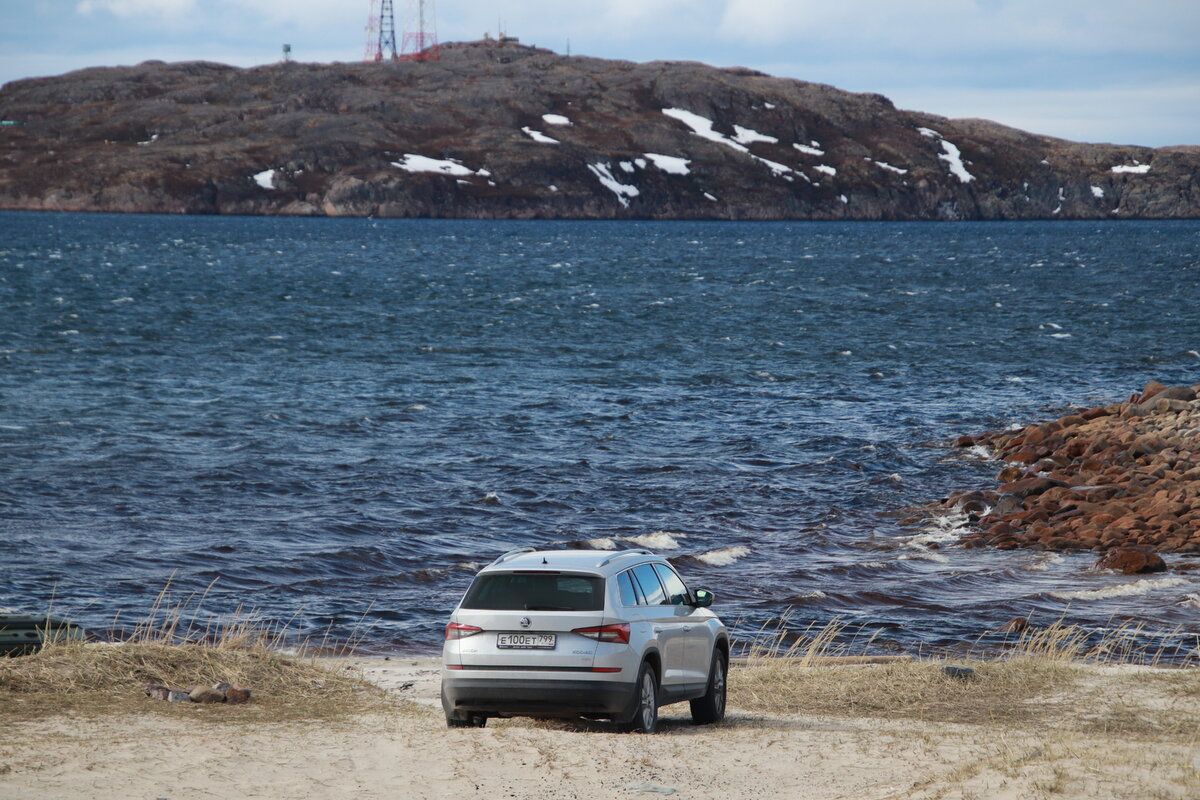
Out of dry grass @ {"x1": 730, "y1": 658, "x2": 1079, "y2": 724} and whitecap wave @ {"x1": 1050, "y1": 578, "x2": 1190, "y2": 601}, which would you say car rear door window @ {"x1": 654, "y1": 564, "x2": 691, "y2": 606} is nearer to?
dry grass @ {"x1": 730, "y1": 658, "x2": 1079, "y2": 724}

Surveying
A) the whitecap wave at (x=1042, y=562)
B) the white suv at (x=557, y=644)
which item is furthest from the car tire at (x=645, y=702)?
the whitecap wave at (x=1042, y=562)

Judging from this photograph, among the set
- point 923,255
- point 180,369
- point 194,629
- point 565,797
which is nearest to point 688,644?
point 565,797

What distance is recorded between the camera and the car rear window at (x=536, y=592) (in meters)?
10.5

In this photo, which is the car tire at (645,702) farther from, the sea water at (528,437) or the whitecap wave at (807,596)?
the whitecap wave at (807,596)

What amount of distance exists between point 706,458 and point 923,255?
103 m

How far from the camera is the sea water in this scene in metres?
19.7

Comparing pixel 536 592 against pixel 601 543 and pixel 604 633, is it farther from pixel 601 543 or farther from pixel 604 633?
pixel 601 543

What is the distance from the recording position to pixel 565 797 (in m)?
8.86

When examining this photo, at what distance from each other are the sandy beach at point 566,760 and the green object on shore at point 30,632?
87.8 inches

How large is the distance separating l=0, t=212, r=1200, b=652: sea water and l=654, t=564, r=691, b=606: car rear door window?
582 centimetres

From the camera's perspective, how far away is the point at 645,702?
10.9 m

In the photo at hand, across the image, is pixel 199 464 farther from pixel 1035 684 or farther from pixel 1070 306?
pixel 1070 306

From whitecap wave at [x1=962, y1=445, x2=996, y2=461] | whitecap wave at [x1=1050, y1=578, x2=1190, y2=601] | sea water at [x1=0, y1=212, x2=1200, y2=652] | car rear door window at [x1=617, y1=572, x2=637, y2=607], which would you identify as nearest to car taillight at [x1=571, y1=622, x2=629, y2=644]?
car rear door window at [x1=617, y1=572, x2=637, y2=607]

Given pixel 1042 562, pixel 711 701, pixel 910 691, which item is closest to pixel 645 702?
pixel 711 701
